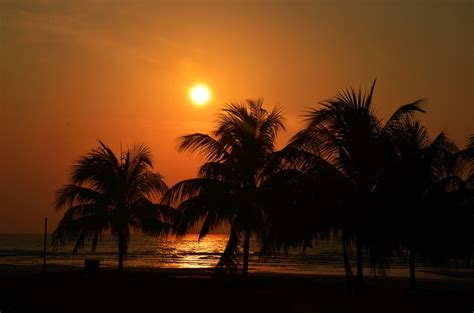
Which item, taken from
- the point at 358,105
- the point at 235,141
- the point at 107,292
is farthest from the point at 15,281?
the point at 358,105

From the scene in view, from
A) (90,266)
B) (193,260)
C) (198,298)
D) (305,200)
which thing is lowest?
(193,260)

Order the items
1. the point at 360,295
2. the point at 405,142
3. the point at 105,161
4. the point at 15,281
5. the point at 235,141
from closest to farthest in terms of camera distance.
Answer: the point at 360,295, the point at 405,142, the point at 15,281, the point at 235,141, the point at 105,161

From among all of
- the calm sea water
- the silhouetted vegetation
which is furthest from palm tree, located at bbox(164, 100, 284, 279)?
the calm sea water

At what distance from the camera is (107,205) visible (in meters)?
24.1

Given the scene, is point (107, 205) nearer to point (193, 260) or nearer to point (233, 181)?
point (233, 181)

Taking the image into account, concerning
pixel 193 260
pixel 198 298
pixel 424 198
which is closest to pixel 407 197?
pixel 424 198

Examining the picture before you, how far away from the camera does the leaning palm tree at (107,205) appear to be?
23.7m

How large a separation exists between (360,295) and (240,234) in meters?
5.62

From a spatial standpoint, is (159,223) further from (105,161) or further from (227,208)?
(227,208)

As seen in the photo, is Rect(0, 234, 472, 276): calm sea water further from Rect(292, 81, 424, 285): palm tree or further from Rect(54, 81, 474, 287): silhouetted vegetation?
Rect(292, 81, 424, 285): palm tree

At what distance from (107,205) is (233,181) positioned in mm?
7425

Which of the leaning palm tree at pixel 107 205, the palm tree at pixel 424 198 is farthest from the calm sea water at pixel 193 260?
the palm tree at pixel 424 198

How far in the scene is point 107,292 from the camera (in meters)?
15.5

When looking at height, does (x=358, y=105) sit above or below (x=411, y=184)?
above
